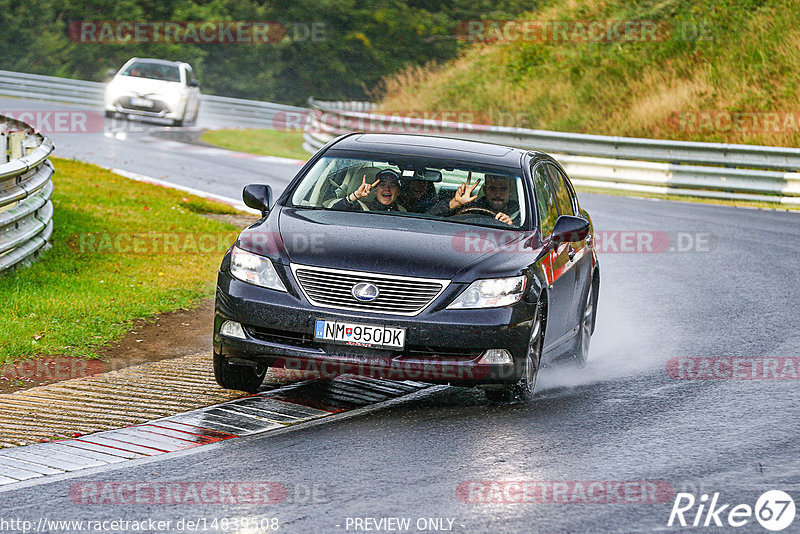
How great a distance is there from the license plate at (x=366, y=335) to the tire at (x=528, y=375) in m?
0.85

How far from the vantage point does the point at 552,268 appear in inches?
325

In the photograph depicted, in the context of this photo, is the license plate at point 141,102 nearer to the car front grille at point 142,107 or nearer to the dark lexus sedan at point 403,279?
the car front grille at point 142,107

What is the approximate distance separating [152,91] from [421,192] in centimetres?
2334

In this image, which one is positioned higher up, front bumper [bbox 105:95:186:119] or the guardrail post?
the guardrail post

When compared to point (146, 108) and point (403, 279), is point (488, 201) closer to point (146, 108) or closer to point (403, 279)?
point (403, 279)

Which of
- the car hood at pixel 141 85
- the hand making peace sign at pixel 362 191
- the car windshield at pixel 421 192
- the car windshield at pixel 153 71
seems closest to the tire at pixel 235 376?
the car windshield at pixel 421 192

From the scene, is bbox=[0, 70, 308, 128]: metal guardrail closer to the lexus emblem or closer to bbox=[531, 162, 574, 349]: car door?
bbox=[531, 162, 574, 349]: car door

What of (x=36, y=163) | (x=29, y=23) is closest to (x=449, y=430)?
(x=36, y=163)

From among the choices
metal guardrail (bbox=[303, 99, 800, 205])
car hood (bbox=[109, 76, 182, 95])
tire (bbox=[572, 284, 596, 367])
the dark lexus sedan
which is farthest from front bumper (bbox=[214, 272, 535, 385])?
car hood (bbox=[109, 76, 182, 95])

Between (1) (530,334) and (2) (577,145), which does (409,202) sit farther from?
(2) (577,145)

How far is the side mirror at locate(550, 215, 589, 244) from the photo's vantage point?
847 cm

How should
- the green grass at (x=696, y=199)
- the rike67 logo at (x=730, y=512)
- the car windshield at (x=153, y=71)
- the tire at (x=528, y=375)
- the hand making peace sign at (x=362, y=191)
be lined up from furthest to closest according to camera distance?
the car windshield at (x=153, y=71)
the green grass at (x=696, y=199)
the hand making peace sign at (x=362, y=191)
the tire at (x=528, y=375)
the rike67 logo at (x=730, y=512)

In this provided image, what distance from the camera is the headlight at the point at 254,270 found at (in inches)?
294

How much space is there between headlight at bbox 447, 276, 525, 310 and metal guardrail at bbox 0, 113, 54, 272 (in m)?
5.21
